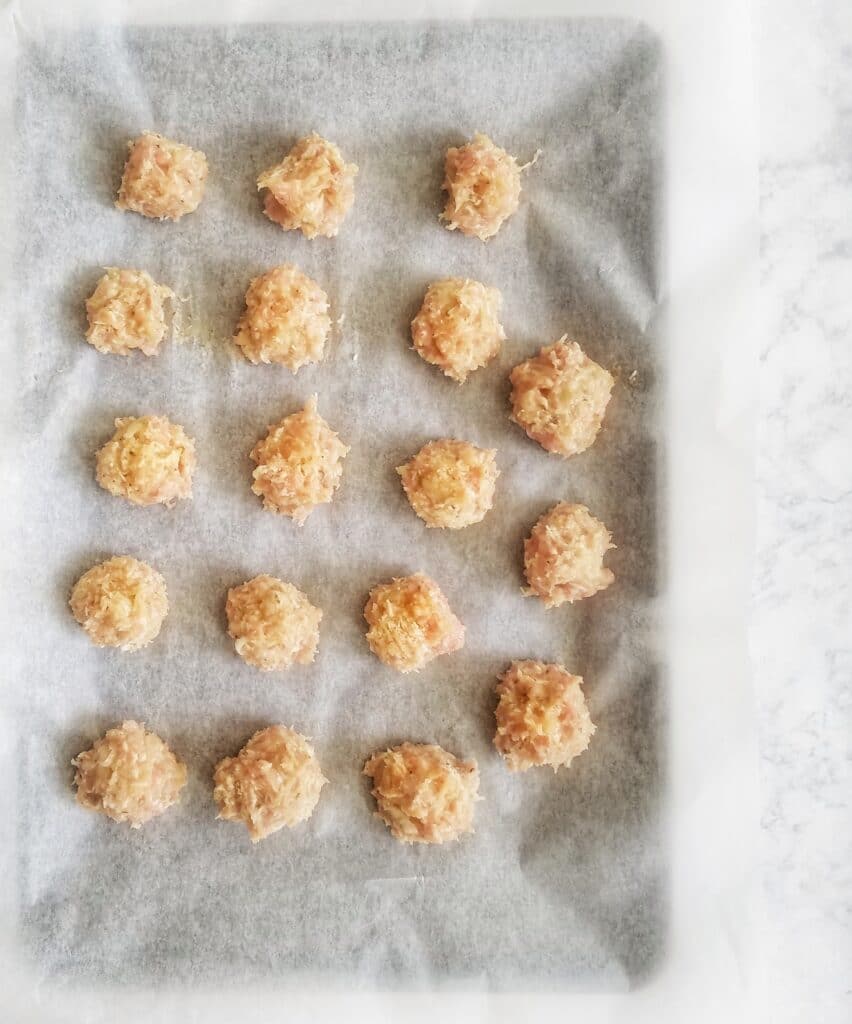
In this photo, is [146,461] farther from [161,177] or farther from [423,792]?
[423,792]

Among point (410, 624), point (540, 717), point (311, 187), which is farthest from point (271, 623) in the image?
point (311, 187)

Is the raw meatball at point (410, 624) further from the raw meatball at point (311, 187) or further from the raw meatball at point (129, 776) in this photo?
the raw meatball at point (311, 187)

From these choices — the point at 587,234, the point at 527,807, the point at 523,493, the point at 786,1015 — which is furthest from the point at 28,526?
the point at 786,1015

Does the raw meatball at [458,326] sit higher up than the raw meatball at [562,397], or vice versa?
the raw meatball at [458,326]

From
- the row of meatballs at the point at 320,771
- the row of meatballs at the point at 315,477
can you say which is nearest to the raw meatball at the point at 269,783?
the row of meatballs at the point at 320,771

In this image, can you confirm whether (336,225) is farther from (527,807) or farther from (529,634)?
(527,807)

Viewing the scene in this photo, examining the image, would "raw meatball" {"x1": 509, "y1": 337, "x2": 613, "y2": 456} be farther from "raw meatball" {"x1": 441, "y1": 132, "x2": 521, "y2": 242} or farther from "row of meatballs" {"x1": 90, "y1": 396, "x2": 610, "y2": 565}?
"raw meatball" {"x1": 441, "y1": 132, "x2": 521, "y2": 242}

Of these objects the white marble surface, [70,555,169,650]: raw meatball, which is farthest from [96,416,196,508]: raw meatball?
the white marble surface

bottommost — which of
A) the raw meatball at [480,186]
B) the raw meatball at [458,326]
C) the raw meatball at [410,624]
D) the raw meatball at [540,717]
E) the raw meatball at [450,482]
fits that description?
the raw meatball at [540,717]
